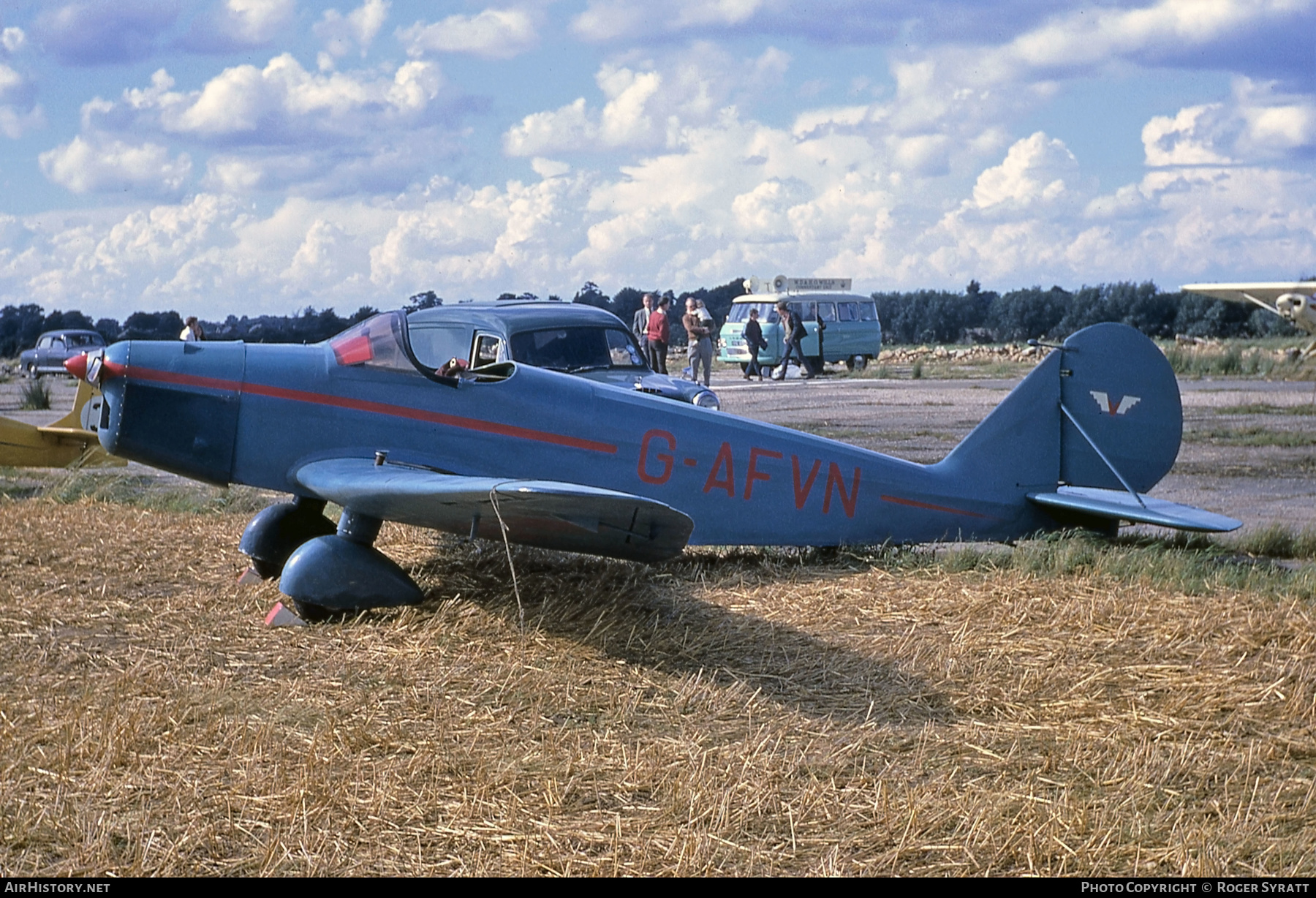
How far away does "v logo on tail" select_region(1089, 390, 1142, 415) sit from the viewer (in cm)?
740

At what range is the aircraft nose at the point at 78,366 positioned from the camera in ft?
21.0

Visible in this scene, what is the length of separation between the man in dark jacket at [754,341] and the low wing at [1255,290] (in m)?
10.8

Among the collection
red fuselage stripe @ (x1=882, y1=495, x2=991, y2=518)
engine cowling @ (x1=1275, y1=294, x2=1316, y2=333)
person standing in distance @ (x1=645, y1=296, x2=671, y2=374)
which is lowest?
red fuselage stripe @ (x1=882, y1=495, x2=991, y2=518)

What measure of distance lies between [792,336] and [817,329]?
3970 millimetres

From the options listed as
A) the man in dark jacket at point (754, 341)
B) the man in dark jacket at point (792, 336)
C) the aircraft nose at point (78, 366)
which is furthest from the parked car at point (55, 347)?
the aircraft nose at point (78, 366)

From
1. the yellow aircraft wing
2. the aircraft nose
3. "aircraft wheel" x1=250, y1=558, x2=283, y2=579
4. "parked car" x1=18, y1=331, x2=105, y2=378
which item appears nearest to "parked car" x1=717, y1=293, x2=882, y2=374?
"parked car" x1=18, y1=331, x2=105, y2=378

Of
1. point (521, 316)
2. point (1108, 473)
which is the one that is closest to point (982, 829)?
point (1108, 473)

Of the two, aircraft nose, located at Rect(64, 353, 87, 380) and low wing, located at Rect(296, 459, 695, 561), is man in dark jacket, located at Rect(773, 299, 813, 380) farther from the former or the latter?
low wing, located at Rect(296, 459, 695, 561)

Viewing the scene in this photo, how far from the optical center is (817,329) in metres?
33.3

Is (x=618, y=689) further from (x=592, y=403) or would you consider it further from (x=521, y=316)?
(x=521, y=316)

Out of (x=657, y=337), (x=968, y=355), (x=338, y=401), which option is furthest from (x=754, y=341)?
(x=338, y=401)

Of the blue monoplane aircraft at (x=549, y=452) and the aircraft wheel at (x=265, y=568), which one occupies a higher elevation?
the blue monoplane aircraft at (x=549, y=452)

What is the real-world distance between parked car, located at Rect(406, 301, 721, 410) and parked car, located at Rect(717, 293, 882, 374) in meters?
20.5

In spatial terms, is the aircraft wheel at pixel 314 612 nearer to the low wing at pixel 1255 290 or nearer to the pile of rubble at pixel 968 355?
the low wing at pixel 1255 290
